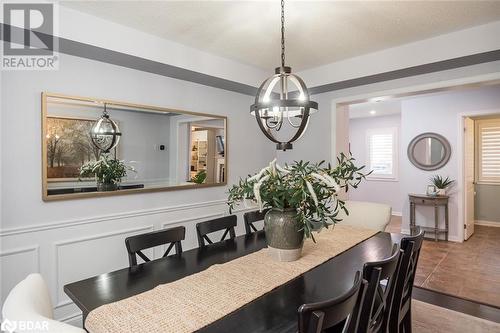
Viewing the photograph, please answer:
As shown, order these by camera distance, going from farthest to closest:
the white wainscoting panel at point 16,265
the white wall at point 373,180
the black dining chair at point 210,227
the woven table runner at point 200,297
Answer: the white wall at point 373,180
the black dining chair at point 210,227
the white wainscoting panel at point 16,265
the woven table runner at point 200,297

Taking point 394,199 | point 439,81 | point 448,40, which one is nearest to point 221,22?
point 448,40

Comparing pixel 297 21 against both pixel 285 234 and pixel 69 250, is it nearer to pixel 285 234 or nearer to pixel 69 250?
pixel 285 234

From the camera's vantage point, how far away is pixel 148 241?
1883 mm

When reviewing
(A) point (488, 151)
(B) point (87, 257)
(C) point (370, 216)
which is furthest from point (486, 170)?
(B) point (87, 257)

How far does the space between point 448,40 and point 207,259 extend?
2.78 meters

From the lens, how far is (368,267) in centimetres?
119

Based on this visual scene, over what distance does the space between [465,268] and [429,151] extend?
7.18 feet

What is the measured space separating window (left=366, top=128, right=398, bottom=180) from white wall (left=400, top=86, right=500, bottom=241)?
5.11ft

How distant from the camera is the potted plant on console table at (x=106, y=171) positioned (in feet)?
8.01

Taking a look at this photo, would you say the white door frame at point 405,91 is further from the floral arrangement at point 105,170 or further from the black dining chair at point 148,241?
the floral arrangement at point 105,170

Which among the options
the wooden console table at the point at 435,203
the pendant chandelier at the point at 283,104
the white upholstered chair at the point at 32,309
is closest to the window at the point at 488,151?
the wooden console table at the point at 435,203

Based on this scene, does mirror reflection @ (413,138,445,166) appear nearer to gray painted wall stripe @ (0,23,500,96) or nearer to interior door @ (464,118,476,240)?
interior door @ (464,118,476,240)

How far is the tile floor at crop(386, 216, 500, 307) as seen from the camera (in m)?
3.02

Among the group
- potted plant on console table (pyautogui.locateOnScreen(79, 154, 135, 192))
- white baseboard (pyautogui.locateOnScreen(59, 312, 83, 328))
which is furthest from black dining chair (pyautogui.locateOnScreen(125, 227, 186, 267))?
white baseboard (pyautogui.locateOnScreen(59, 312, 83, 328))
